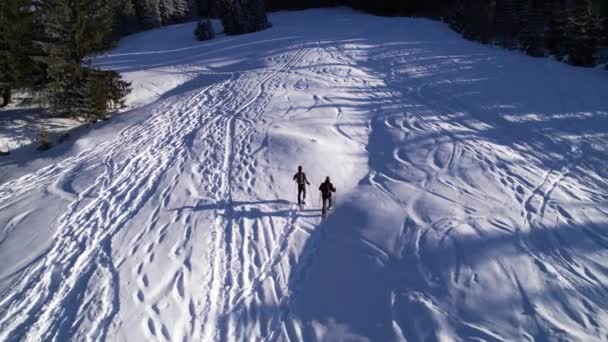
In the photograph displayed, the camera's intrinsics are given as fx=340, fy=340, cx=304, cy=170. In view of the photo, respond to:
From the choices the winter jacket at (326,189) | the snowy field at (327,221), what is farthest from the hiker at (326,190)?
the snowy field at (327,221)

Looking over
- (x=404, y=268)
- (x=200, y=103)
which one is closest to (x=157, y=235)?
(x=404, y=268)

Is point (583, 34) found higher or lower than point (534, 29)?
lower

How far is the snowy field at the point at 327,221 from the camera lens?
7.45m

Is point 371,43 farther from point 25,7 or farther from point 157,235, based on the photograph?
point 157,235

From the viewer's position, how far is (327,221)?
1063 centimetres

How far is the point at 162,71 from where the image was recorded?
96.5 ft

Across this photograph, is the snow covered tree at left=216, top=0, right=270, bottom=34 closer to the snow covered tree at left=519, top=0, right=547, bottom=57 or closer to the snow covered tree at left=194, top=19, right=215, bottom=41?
the snow covered tree at left=194, top=19, right=215, bottom=41

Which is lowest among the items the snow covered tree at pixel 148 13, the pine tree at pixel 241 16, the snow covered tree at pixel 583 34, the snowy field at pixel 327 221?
the snowy field at pixel 327 221

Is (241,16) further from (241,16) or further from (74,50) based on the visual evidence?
(74,50)

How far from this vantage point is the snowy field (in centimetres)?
745

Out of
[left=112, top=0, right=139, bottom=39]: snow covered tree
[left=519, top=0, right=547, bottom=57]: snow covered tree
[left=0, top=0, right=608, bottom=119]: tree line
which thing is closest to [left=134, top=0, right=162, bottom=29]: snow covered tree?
[left=112, top=0, right=139, bottom=39]: snow covered tree

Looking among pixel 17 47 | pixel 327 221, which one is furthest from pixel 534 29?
pixel 17 47

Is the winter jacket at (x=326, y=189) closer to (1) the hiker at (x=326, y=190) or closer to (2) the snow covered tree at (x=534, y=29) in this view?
(1) the hiker at (x=326, y=190)

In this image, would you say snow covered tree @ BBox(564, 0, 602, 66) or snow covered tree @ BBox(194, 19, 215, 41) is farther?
snow covered tree @ BBox(194, 19, 215, 41)
